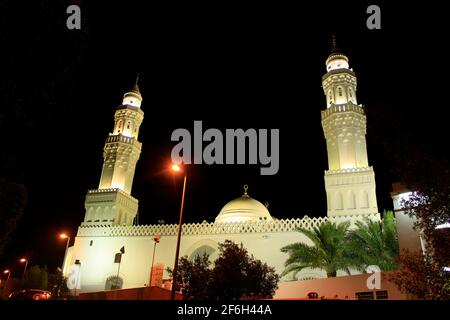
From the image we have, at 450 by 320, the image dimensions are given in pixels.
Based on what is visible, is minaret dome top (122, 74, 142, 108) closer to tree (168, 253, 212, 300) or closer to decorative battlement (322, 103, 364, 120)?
decorative battlement (322, 103, 364, 120)

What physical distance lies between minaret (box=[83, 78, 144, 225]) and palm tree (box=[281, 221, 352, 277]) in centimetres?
1477

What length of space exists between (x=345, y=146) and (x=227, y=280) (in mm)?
16578

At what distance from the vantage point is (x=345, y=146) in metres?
26.3

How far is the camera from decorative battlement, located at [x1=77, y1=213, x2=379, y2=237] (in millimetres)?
22344

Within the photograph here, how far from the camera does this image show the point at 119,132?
33.2m

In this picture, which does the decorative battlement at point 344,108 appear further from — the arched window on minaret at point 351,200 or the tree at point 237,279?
the tree at point 237,279

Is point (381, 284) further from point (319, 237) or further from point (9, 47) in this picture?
point (9, 47)

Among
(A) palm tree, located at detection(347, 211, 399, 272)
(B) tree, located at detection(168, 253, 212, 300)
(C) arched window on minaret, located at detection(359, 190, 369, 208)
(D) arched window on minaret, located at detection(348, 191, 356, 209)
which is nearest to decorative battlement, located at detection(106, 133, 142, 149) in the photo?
(D) arched window on minaret, located at detection(348, 191, 356, 209)

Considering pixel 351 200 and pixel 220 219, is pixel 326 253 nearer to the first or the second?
pixel 351 200

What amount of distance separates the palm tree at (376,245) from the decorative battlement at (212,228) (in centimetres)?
294

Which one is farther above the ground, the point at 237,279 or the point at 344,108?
the point at 344,108

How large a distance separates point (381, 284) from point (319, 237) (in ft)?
17.5

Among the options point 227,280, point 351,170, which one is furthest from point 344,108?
point 227,280
